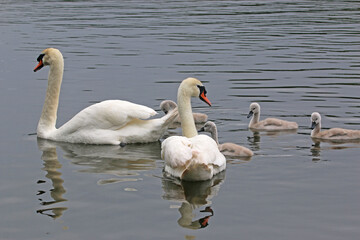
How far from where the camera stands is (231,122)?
13.5m

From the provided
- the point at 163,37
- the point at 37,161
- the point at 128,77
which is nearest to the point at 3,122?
the point at 37,161

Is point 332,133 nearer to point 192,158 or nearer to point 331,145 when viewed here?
point 331,145

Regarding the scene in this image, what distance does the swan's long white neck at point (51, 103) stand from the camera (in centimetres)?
1267

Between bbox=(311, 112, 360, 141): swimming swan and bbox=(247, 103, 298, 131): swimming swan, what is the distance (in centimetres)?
41

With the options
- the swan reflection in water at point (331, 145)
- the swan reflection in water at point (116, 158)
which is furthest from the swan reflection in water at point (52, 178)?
the swan reflection in water at point (331, 145)

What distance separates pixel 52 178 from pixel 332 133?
4.48 m

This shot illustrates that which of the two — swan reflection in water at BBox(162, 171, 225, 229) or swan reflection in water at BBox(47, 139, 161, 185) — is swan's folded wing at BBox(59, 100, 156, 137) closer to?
swan reflection in water at BBox(47, 139, 161, 185)

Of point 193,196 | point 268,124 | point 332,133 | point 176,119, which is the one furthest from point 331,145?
point 193,196

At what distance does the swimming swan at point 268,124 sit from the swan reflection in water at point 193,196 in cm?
291

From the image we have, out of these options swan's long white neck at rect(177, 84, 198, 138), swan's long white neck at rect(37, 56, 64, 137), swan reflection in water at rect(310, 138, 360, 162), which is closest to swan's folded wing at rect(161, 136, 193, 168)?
swan's long white neck at rect(177, 84, 198, 138)

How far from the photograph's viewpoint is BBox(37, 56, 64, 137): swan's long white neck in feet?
41.6

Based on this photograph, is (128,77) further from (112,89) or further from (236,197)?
(236,197)

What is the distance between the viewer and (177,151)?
919 centimetres

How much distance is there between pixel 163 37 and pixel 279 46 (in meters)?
5.13
